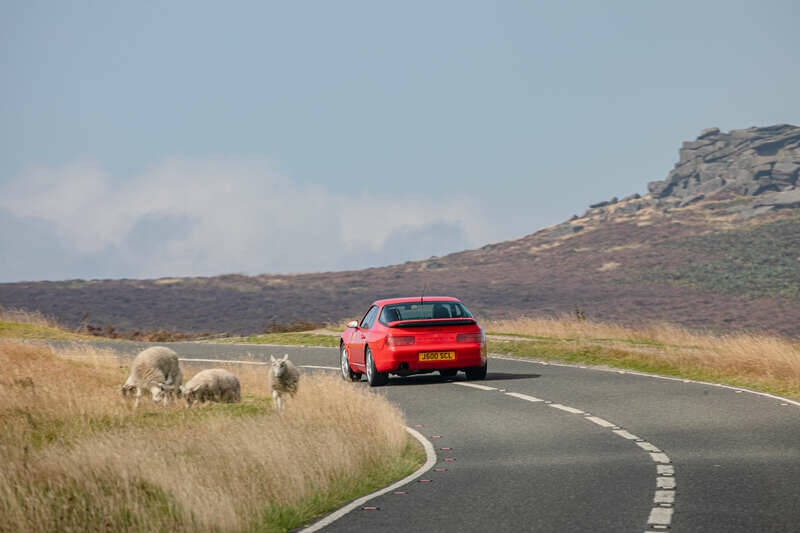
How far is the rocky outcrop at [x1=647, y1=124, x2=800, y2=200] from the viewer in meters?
147

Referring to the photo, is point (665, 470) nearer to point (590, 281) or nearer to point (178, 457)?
point (178, 457)

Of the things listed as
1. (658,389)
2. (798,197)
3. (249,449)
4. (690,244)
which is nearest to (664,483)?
(249,449)

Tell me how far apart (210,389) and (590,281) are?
90830 mm

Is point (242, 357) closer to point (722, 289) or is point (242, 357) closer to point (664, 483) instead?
point (664, 483)

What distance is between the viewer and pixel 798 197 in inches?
5044

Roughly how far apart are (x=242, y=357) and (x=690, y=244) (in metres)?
93.6

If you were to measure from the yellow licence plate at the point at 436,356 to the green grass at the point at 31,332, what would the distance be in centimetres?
2244

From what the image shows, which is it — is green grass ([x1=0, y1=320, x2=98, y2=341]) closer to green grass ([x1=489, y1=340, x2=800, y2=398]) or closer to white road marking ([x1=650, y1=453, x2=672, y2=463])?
green grass ([x1=489, y1=340, x2=800, y2=398])

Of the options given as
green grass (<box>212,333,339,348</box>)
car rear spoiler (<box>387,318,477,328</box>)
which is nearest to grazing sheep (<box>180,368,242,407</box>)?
car rear spoiler (<box>387,318,477,328</box>)

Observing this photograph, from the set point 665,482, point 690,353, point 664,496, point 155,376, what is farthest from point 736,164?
point 664,496

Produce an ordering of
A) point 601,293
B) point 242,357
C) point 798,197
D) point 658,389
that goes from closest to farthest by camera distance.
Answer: point 658,389, point 242,357, point 601,293, point 798,197

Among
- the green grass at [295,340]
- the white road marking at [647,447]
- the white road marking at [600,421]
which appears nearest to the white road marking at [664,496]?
the white road marking at [647,447]

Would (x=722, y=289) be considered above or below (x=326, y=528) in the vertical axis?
above

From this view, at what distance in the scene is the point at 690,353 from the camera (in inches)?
987
